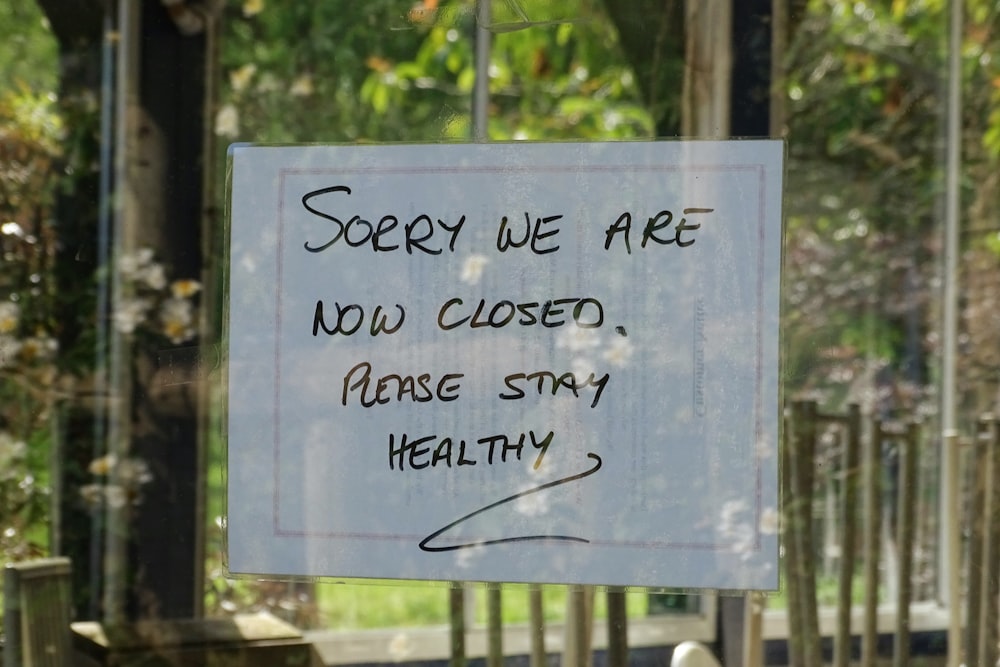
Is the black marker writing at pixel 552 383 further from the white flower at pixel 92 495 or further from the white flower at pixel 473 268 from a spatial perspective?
the white flower at pixel 92 495

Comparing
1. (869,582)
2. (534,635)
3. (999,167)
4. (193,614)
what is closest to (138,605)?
(193,614)

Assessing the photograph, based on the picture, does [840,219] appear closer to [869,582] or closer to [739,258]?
[739,258]

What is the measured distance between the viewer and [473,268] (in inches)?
32.4

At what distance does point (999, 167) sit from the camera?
962 millimetres

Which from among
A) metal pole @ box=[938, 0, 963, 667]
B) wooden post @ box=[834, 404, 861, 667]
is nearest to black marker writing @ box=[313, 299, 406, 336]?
wooden post @ box=[834, 404, 861, 667]

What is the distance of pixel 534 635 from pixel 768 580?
0.22m

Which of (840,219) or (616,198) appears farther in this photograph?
(840,219)

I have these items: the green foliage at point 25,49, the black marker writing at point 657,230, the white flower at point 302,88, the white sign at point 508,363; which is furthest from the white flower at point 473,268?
the green foliage at point 25,49

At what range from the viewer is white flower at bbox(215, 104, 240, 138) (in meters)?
0.90

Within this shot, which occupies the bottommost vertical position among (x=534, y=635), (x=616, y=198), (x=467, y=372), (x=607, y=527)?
(x=534, y=635)

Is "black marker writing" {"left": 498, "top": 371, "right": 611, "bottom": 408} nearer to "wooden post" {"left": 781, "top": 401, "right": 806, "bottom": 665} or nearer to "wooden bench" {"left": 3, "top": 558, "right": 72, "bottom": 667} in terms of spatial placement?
"wooden post" {"left": 781, "top": 401, "right": 806, "bottom": 665}

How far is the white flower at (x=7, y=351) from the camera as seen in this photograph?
0.94 meters

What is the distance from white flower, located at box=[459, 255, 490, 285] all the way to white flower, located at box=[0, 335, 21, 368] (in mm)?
459

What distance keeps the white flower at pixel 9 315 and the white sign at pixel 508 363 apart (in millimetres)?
251
